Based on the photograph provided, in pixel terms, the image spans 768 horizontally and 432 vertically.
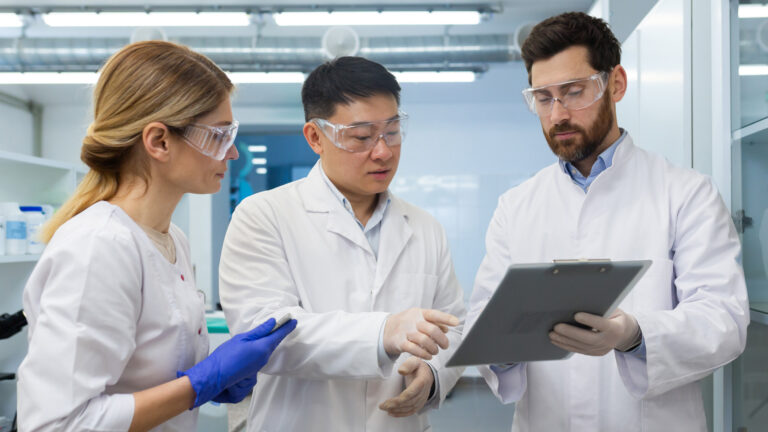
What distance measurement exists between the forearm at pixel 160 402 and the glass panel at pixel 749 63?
1489 mm

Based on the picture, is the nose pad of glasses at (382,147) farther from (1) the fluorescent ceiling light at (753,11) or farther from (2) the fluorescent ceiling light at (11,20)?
(2) the fluorescent ceiling light at (11,20)

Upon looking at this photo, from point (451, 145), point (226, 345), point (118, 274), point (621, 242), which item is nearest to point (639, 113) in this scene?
point (621, 242)

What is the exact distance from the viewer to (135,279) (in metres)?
1.10

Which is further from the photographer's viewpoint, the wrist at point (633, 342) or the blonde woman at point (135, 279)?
the wrist at point (633, 342)

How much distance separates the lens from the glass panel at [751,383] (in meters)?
1.54

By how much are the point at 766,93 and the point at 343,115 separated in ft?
3.54

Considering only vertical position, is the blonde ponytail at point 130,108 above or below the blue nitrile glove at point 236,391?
above

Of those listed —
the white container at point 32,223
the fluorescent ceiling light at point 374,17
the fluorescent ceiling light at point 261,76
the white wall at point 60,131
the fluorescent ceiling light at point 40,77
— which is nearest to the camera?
the white container at point 32,223

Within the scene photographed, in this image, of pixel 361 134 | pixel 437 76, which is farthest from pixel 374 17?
pixel 361 134

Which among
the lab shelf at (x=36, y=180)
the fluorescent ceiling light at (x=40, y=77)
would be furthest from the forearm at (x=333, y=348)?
the fluorescent ceiling light at (x=40, y=77)

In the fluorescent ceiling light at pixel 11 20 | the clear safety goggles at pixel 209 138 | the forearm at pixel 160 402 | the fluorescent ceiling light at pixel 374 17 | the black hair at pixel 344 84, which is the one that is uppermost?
the fluorescent ceiling light at pixel 11 20

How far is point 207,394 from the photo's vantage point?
115 centimetres

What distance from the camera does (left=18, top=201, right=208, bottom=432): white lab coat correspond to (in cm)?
98

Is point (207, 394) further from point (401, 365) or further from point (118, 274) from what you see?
point (401, 365)
